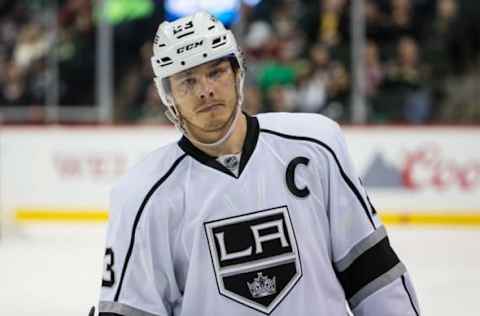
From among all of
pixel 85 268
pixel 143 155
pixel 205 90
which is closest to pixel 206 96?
pixel 205 90

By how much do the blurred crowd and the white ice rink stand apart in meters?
1.25

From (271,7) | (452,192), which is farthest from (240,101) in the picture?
(271,7)

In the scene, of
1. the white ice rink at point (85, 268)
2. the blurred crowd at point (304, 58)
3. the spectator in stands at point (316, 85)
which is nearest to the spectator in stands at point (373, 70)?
the blurred crowd at point (304, 58)

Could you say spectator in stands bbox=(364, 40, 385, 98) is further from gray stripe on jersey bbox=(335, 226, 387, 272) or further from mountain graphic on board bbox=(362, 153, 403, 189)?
gray stripe on jersey bbox=(335, 226, 387, 272)

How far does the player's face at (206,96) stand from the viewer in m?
2.22

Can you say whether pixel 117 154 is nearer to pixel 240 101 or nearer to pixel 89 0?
pixel 89 0

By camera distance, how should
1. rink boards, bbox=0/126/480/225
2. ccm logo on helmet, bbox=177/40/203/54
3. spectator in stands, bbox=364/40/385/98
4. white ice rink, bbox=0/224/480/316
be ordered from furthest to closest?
spectator in stands, bbox=364/40/385/98 → rink boards, bbox=0/126/480/225 → white ice rink, bbox=0/224/480/316 → ccm logo on helmet, bbox=177/40/203/54

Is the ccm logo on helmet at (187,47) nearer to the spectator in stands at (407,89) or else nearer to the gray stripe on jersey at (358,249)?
the gray stripe on jersey at (358,249)

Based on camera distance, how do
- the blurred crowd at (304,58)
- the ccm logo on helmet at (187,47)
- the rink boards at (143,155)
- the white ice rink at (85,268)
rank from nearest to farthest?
the ccm logo on helmet at (187,47), the white ice rink at (85,268), the rink boards at (143,155), the blurred crowd at (304,58)

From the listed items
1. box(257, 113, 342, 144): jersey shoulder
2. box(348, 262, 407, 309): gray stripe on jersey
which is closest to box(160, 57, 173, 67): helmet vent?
box(257, 113, 342, 144): jersey shoulder

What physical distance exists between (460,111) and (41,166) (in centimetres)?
338

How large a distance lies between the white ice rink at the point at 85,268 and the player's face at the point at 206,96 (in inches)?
99.0

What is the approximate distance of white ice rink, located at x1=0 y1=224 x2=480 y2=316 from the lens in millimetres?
4820

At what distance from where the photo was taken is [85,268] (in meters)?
6.03
